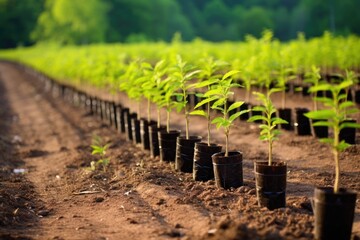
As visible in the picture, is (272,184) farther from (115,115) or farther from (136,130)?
(115,115)

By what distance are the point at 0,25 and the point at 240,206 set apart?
88467mm

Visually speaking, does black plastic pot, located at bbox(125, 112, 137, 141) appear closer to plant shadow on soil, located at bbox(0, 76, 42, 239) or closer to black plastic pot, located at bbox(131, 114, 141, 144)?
black plastic pot, located at bbox(131, 114, 141, 144)

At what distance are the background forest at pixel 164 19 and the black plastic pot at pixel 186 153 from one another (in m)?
45.4

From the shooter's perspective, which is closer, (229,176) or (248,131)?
(229,176)

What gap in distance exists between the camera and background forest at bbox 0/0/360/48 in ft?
177

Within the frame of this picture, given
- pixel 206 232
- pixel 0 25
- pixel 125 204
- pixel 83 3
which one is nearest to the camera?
pixel 206 232

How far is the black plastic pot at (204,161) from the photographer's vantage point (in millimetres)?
6207

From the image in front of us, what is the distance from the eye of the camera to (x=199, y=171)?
20.7 ft

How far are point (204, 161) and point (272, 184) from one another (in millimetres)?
1350

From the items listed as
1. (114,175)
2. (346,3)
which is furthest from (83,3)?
(114,175)

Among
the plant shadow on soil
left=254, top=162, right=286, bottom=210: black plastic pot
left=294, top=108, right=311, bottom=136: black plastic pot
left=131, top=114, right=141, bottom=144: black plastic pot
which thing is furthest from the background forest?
left=254, top=162, right=286, bottom=210: black plastic pot

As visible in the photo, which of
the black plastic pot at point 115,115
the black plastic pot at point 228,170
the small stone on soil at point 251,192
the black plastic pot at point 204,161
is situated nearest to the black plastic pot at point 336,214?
the small stone on soil at point 251,192

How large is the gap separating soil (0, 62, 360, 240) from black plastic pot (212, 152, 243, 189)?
107 millimetres

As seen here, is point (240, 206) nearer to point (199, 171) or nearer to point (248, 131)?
point (199, 171)
